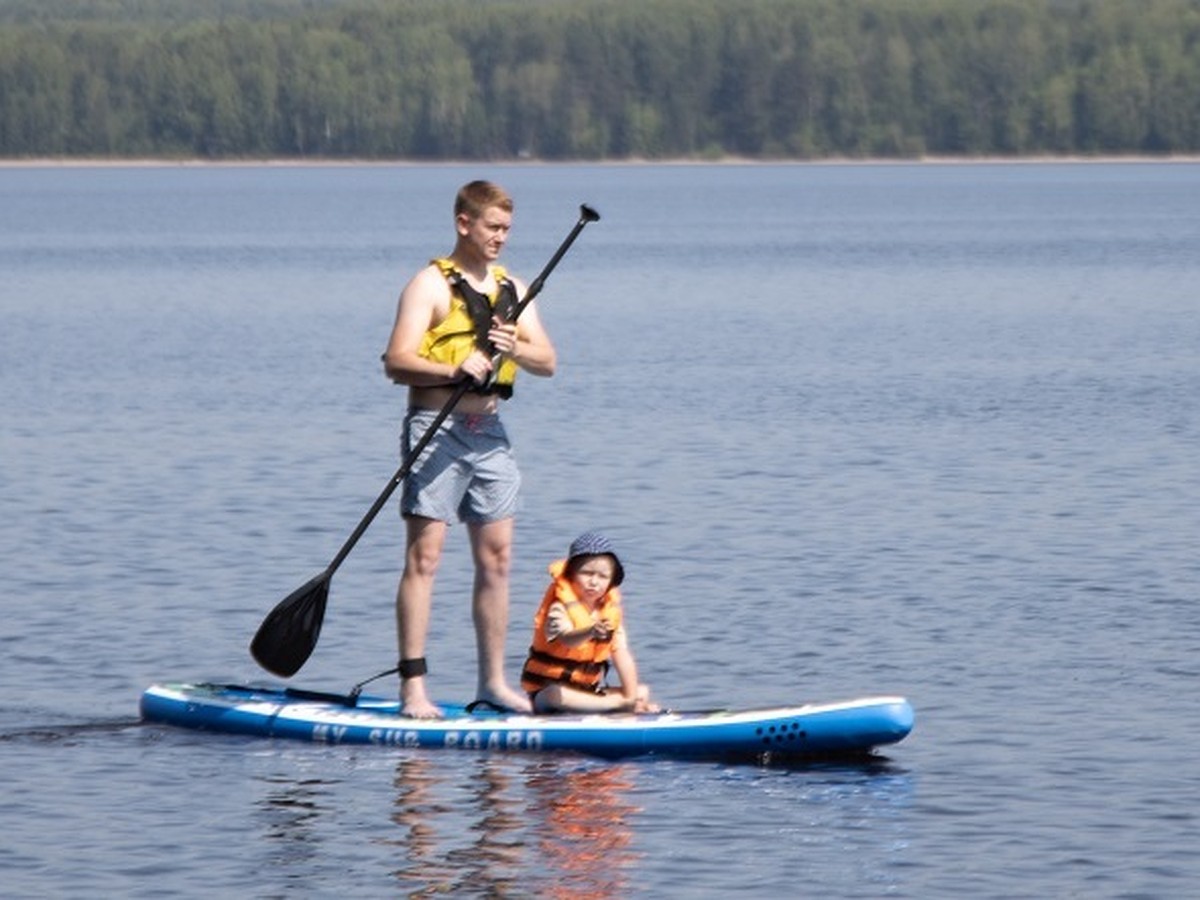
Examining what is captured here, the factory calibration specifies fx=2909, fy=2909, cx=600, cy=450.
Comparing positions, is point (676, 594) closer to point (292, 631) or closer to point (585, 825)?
point (292, 631)

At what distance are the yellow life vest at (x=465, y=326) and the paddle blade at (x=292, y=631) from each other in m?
1.40

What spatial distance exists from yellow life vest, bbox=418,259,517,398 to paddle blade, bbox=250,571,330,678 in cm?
140

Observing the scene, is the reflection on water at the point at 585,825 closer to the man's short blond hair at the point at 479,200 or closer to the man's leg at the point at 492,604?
the man's leg at the point at 492,604

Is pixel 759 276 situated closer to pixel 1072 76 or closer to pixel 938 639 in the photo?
pixel 938 639

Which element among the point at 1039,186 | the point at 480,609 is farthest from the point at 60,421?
the point at 1039,186

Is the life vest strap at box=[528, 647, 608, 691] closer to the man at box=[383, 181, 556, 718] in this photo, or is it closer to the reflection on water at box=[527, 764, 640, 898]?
the man at box=[383, 181, 556, 718]

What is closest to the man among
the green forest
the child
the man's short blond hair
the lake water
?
the man's short blond hair

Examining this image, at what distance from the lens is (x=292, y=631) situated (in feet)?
41.9

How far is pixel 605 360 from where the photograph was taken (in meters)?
38.6

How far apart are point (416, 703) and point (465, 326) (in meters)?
1.72

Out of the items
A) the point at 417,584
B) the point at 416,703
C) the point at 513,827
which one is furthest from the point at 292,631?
the point at 513,827

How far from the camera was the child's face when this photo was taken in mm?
12031

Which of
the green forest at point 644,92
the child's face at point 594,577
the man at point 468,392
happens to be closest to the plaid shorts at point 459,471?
the man at point 468,392

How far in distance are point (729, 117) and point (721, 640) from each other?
593ft
